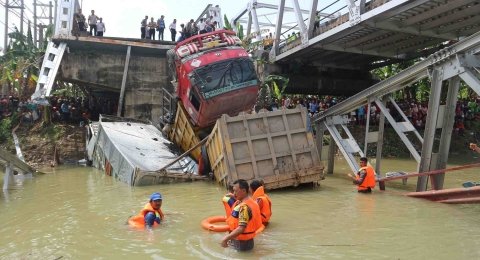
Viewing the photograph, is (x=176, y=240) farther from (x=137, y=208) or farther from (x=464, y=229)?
(x=464, y=229)

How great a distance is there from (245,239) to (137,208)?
4.00m

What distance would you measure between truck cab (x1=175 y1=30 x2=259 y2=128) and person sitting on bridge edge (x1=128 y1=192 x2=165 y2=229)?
227 inches

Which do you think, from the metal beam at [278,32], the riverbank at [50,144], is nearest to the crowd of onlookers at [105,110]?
the riverbank at [50,144]

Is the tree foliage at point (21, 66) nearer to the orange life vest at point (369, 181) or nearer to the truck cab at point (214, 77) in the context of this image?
the truck cab at point (214, 77)

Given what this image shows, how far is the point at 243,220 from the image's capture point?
5125 mm

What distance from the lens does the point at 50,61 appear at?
61.2 ft

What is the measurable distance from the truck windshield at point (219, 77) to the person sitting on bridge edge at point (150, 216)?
5765mm

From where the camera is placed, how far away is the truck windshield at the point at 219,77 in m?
12.4

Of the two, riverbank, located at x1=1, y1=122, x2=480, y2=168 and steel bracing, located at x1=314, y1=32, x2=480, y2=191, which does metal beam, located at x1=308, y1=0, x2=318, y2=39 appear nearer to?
riverbank, located at x1=1, y1=122, x2=480, y2=168

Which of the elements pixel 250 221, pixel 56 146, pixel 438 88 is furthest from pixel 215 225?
pixel 56 146

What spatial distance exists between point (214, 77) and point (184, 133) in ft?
7.60

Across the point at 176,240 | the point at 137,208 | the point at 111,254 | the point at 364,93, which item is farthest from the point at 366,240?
the point at 364,93

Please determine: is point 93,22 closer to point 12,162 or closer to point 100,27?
point 100,27

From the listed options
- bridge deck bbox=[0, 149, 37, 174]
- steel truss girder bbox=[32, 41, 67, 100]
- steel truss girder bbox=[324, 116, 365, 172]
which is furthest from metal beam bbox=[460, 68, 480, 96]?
steel truss girder bbox=[32, 41, 67, 100]
